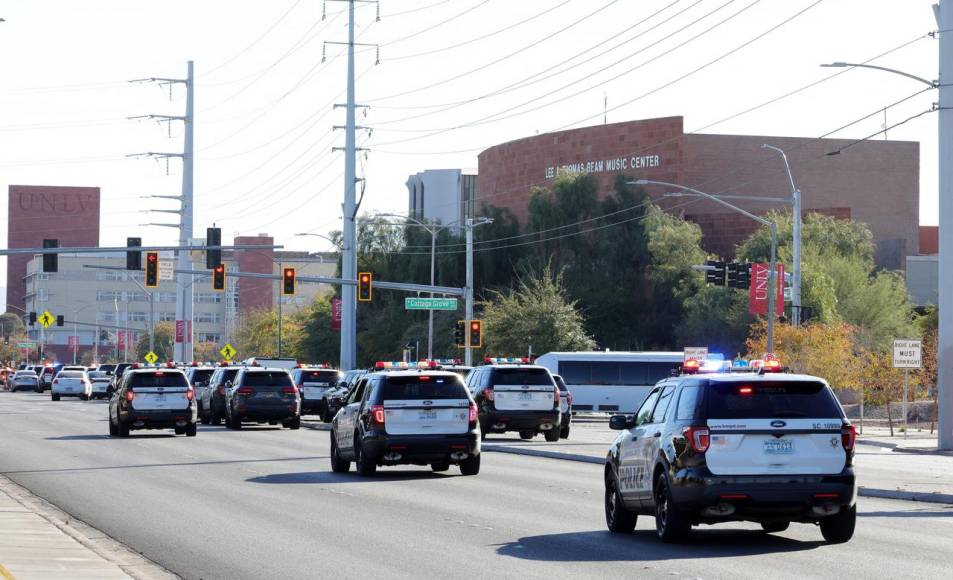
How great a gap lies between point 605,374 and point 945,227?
30.3 metres

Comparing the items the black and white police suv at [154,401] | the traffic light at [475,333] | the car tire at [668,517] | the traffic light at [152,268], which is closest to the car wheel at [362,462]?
the car tire at [668,517]

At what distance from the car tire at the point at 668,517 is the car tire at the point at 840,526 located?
1.39 meters

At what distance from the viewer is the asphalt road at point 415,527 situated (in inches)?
551

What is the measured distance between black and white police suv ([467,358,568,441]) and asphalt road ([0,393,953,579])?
25.0ft

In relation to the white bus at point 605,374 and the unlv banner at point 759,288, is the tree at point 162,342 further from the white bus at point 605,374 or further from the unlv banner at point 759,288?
the unlv banner at point 759,288

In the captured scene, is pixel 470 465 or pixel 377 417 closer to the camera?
pixel 377 417

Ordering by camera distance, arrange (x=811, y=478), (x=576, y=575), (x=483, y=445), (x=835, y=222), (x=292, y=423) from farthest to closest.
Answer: (x=835, y=222) → (x=292, y=423) → (x=483, y=445) → (x=811, y=478) → (x=576, y=575)

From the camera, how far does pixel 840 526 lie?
15812 mm

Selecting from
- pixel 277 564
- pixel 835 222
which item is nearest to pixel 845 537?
pixel 277 564

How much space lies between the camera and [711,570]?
13602 mm

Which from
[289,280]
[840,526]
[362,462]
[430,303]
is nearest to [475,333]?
[430,303]

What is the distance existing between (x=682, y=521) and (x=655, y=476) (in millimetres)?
578

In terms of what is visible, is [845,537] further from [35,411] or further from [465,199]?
[465,199]

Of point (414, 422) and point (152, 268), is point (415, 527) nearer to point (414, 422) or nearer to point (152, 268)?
point (414, 422)
